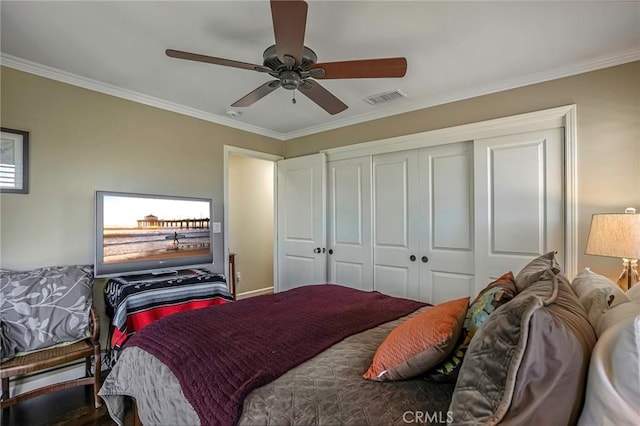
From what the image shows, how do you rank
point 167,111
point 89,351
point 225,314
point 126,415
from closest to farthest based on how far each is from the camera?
point 225,314, point 126,415, point 89,351, point 167,111

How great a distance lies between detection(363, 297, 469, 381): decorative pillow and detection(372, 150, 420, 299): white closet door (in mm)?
2227

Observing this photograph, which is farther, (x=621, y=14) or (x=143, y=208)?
(x=143, y=208)

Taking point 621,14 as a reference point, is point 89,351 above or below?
below

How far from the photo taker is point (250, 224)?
5422mm

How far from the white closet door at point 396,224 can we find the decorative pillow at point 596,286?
1.78 m

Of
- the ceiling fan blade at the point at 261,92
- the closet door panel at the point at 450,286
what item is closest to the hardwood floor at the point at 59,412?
the ceiling fan blade at the point at 261,92

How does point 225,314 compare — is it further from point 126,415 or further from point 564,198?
point 564,198

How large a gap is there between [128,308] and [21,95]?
179 centimetres

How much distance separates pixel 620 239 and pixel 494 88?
1.59 meters

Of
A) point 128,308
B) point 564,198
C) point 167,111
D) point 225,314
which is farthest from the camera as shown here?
point 167,111

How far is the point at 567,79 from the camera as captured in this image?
2.54 metres

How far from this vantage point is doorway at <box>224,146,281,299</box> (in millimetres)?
5168

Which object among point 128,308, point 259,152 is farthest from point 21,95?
point 259,152

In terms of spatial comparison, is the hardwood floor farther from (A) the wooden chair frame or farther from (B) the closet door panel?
(B) the closet door panel
